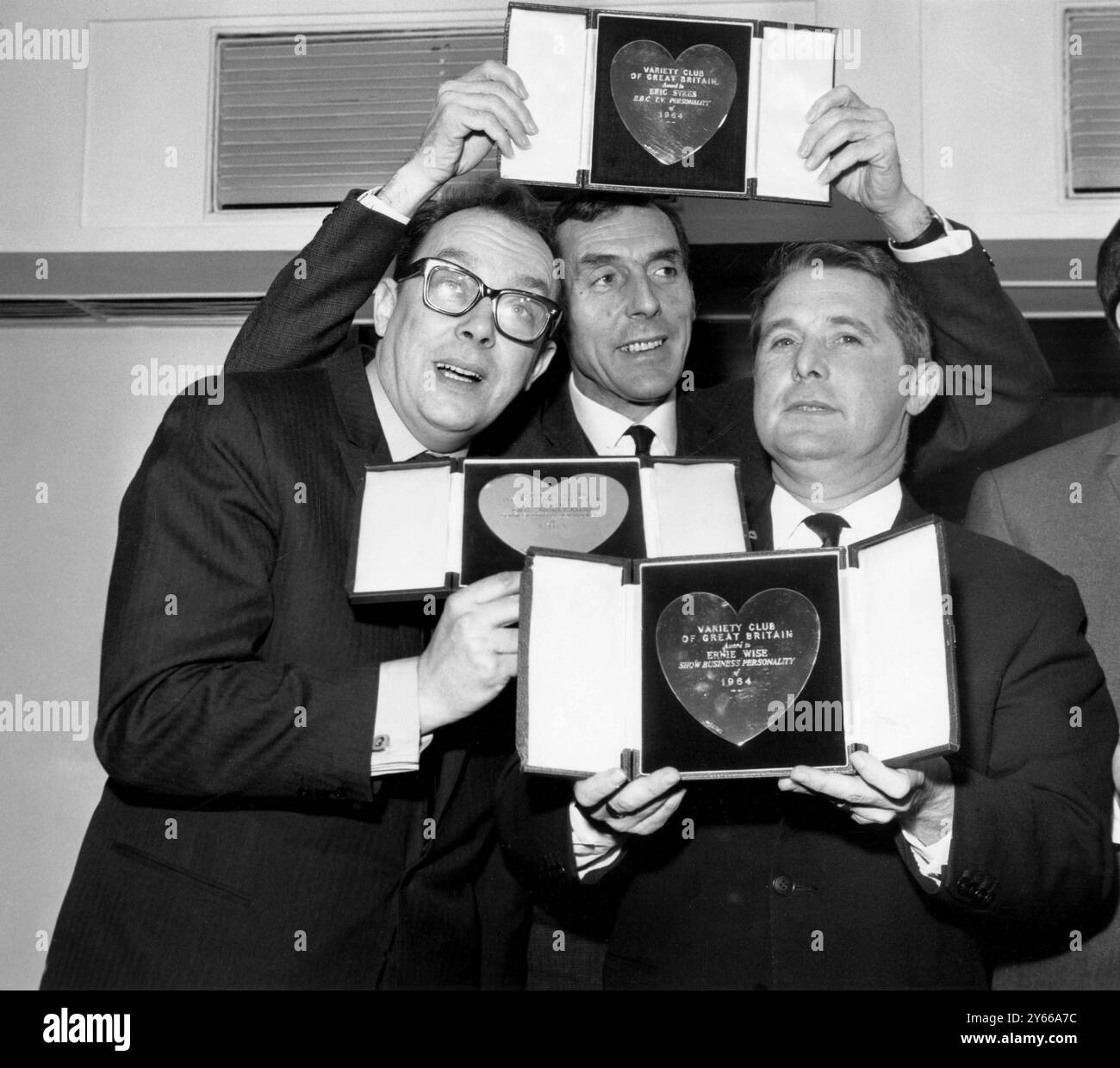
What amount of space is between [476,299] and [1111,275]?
1.02 m

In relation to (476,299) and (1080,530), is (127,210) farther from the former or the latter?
(1080,530)

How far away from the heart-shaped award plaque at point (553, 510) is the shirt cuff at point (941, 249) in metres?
0.79

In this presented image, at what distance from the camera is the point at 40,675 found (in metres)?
3.11

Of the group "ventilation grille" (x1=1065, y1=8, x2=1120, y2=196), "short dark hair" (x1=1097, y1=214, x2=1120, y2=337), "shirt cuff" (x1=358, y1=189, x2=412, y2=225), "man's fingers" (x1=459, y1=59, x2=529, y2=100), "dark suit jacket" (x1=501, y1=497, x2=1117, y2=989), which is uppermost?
"ventilation grille" (x1=1065, y1=8, x2=1120, y2=196)

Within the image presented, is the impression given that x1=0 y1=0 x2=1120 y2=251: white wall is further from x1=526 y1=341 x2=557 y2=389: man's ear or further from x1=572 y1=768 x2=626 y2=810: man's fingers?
x1=572 y1=768 x2=626 y2=810: man's fingers


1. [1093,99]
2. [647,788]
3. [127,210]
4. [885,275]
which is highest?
[1093,99]

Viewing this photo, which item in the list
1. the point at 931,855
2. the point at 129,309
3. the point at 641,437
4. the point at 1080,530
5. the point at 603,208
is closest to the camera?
the point at 931,855

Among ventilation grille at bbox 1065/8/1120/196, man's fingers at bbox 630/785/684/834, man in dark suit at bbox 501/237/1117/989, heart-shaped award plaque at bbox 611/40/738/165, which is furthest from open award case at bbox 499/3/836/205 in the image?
→ ventilation grille at bbox 1065/8/1120/196

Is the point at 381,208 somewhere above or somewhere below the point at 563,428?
above

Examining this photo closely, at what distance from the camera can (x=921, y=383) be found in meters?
2.04

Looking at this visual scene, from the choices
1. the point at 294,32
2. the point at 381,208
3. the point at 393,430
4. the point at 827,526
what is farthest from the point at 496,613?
the point at 294,32

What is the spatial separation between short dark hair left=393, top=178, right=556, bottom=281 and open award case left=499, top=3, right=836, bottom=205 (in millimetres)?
→ 87

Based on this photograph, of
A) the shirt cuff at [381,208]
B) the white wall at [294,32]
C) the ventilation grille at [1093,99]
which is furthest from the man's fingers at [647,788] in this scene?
the ventilation grille at [1093,99]

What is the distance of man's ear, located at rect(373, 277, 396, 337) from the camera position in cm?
207
